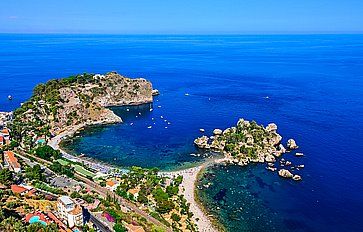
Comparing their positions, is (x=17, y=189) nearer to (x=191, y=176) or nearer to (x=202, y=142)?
(x=191, y=176)

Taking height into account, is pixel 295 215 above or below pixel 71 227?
below

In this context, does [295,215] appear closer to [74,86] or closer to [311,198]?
[311,198]

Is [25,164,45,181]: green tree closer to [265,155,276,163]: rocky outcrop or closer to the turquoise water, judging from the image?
the turquoise water

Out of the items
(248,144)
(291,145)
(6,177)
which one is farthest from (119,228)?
(291,145)

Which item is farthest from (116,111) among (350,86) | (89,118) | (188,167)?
(350,86)

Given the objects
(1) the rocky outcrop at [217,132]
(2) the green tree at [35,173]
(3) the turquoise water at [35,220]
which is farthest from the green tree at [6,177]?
(1) the rocky outcrop at [217,132]

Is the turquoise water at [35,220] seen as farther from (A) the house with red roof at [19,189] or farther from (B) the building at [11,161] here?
(B) the building at [11,161]
